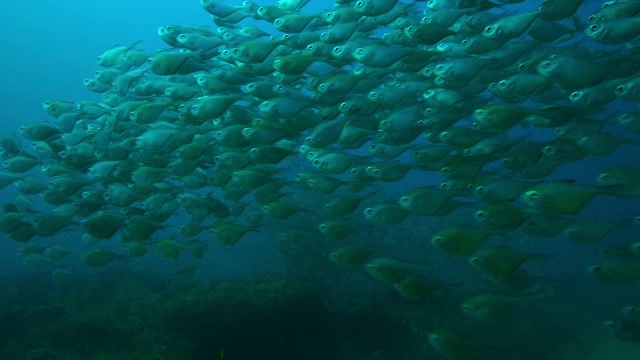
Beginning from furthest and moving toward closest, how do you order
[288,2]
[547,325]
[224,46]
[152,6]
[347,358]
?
[152,6], [547,325], [347,358], [224,46], [288,2]

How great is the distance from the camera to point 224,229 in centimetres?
611

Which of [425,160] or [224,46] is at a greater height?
[224,46]

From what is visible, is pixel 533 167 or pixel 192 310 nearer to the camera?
pixel 533 167

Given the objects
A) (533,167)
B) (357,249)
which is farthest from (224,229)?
(533,167)

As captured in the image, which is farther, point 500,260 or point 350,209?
point 350,209

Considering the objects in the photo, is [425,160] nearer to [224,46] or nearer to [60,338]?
[224,46]

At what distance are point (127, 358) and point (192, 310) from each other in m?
1.52

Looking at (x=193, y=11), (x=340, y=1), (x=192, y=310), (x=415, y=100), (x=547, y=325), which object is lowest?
(x=547, y=325)

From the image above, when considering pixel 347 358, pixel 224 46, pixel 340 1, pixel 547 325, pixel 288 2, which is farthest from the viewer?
pixel 547 325

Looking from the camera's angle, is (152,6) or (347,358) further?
(152,6)

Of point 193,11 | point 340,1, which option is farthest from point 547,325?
point 193,11

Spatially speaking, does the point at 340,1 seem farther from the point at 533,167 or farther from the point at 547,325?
the point at 547,325

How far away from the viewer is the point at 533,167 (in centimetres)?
519

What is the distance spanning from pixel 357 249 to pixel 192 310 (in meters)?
4.10
